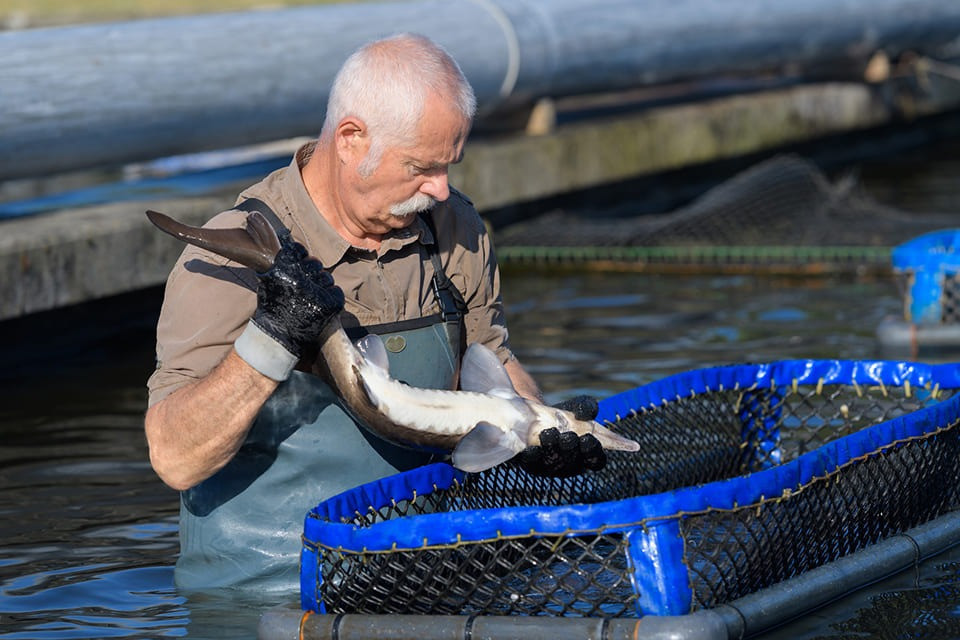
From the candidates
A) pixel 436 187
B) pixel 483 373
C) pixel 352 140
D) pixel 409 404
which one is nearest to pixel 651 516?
pixel 409 404

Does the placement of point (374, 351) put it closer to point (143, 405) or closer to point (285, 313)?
point (285, 313)

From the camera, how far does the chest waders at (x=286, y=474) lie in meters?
4.39

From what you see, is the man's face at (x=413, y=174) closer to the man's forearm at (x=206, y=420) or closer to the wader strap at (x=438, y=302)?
the wader strap at (x=438, y=302)

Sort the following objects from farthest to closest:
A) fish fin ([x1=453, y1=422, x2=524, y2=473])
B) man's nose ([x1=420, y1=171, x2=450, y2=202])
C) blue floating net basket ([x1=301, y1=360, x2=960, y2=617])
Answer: man's nose ([x1=420, y1=171, x2=450, y2=202]) → fish fin ([x1=453, y1=422, x2=524, y2=473]) → blue floating net basket ([x1=301, y1=360, x2=960, y2=617])

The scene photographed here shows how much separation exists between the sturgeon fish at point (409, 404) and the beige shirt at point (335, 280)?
15 cm

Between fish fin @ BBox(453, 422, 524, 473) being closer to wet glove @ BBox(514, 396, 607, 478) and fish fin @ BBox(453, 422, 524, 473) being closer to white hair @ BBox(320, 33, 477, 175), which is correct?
wet glove @ BBox(514, 396, 607, 478)

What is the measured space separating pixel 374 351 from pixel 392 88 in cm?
69

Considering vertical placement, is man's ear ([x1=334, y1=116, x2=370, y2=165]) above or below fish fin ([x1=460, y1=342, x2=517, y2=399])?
above

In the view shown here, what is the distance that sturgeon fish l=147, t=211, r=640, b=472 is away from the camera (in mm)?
4062

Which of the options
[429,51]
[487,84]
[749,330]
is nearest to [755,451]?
[429,51]

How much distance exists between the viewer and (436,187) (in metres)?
4.34

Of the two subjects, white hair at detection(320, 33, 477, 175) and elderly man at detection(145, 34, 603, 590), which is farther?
white hair at detection(320, 33, 477, 175)

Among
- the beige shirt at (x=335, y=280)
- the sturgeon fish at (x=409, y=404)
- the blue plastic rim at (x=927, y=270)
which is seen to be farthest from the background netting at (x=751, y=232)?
the sturgeon fish at (x=409, y=404)

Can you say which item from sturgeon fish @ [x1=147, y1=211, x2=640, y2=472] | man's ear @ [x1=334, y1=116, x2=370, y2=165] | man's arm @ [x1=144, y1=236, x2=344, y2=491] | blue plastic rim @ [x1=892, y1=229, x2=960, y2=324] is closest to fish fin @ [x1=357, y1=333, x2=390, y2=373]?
sturgeon fish @ [x1=147, y1=211, x2=640, y2=472]
